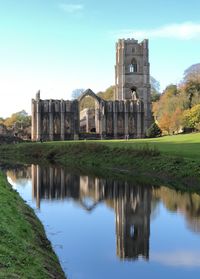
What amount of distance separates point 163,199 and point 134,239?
1212 centimetres

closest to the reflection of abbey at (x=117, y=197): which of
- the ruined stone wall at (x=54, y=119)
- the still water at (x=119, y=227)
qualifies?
the still water at (x=119, y=227)

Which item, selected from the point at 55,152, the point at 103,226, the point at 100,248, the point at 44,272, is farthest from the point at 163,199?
the point at 55,152

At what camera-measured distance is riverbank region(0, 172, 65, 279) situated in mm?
14445

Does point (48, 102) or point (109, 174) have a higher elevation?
point (48, 102)

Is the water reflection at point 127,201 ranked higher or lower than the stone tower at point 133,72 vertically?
lower

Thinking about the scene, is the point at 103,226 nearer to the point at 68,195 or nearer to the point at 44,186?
the point at 68,195

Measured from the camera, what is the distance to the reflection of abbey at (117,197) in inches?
933

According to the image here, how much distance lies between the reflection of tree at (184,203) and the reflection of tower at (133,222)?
1084mm

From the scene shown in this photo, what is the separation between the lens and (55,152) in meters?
81.8

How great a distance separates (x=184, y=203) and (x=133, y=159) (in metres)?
25.6

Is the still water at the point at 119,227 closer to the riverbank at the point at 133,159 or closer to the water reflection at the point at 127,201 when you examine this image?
the water reflection at the point at 127,201

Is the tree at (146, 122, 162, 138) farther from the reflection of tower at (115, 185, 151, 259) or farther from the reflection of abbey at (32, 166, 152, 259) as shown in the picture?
the reflection of tower at (115, 185, 151, 259)

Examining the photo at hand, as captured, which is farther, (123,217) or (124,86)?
(124,86)

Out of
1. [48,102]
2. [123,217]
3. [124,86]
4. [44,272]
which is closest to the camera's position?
[44,272]
